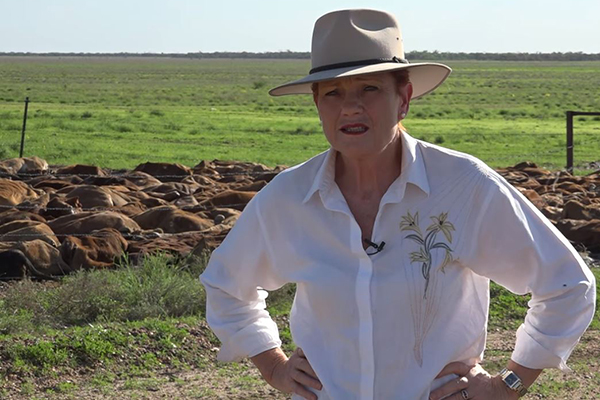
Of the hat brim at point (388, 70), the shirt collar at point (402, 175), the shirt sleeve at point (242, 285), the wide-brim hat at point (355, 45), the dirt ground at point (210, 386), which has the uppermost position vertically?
the wide-brim hat at point (355, 45)

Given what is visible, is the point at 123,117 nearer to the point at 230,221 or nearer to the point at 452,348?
the point at 230,221

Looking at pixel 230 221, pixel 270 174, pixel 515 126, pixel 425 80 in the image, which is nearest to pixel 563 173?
pixel 270 174

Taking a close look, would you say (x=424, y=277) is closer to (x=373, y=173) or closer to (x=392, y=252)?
(x=392, y=252)

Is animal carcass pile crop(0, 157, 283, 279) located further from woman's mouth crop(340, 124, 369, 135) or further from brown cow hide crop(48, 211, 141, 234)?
woman's mouth crop(340, 124, 369, 135)

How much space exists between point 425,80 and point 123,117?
37.4 metres

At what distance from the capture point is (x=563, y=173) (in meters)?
18.0

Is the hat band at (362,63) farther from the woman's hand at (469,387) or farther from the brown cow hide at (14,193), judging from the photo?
the brown cow hide at (14,193)

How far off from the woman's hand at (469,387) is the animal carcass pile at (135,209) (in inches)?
306

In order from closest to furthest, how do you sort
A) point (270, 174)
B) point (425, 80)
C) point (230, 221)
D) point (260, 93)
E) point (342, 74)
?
point (342, 74)
point (425, 80)
point (230, 221)
point (270, 174)
point (260, 93)

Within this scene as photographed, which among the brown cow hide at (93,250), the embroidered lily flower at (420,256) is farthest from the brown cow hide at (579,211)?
the embroidered lily flower at (420,256)

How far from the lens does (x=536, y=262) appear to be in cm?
278

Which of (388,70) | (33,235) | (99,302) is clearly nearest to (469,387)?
(388,70)

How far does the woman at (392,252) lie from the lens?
2.76 meters

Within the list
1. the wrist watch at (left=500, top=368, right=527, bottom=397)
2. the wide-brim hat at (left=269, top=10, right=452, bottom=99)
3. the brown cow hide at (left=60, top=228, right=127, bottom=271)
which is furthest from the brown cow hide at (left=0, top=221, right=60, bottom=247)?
the wrist watch at (left=500, top=368, right=527, bottom=397)
